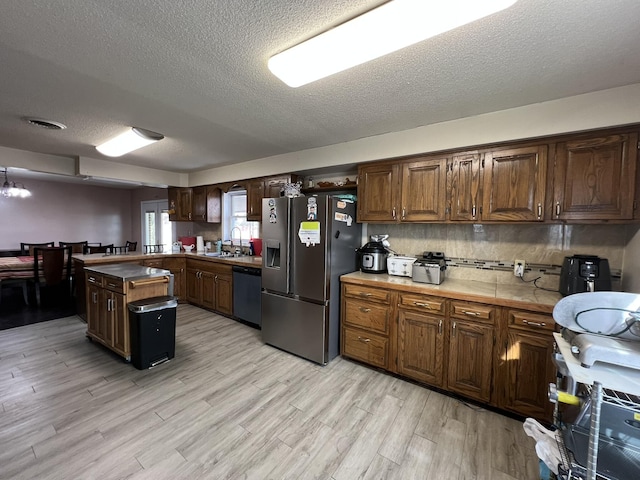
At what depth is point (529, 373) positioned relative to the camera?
1881 mm

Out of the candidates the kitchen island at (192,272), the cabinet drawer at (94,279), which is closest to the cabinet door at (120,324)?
the cabinet drawer at (94,279)

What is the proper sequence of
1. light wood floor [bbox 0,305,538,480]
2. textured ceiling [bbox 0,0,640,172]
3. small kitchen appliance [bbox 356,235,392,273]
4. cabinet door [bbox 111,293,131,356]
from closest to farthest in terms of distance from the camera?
textured ceiling [bbox 0,0,640,172], light wood floor [bbox 0,305,538,480], cabinet door [bbox 111,293,131,356], small kitchen appliance [bbox 356,235,392,273]

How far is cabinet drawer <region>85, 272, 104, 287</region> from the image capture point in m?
2.84

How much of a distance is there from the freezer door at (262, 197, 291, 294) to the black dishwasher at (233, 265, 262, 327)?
0.44m

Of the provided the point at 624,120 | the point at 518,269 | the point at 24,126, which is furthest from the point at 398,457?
the point at 24,126

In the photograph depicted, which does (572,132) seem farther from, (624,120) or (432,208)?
(432,208)

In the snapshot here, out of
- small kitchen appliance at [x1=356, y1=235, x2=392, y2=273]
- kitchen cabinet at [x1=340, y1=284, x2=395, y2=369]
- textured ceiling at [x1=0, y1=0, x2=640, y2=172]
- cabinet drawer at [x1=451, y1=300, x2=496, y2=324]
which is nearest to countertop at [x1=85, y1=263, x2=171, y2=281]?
textured ceiling at [x1=0, y1=0, x2=640, y2=172]

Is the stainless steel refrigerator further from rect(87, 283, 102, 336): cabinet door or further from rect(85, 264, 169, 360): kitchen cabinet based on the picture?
rect(87, 283, 102, 336): cabinet door

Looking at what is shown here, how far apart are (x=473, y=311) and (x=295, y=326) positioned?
1.68 meters

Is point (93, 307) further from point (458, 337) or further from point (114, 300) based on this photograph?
point (458, 337)

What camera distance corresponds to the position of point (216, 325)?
367cm

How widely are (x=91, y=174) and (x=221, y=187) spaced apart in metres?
1.77

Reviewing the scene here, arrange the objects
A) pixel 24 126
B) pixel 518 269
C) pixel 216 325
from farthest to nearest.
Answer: pixel 216 325 < pixel 24 126 < pixel 518 269

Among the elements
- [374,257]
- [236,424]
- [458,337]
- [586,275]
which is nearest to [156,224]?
[374,257]
